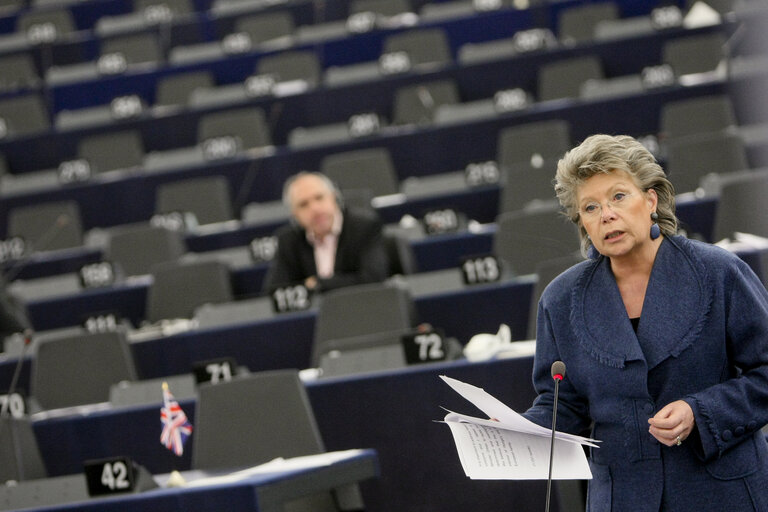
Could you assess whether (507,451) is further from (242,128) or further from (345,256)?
(242,128)

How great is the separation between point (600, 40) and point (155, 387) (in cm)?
417

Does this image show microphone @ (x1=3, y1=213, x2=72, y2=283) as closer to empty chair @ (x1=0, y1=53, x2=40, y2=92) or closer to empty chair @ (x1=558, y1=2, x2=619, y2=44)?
empty chair @ (x1=0, y1=53, x2=40, y2=92)

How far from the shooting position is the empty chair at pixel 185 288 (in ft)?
17.8

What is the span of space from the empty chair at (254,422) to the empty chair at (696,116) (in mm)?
3386

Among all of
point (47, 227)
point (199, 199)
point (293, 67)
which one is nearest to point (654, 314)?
point (199, 199)

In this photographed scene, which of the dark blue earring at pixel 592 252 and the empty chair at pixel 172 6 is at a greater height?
the empty chair at pixel 172 6

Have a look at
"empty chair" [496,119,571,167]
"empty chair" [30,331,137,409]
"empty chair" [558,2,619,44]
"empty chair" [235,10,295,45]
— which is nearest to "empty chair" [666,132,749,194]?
"empty chair" [496,119,571,167]

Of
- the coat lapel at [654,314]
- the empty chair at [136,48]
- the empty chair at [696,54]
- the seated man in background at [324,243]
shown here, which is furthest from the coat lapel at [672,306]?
the empty chair at [136,48]

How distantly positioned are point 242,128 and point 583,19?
236cm

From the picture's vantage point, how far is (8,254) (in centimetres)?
681

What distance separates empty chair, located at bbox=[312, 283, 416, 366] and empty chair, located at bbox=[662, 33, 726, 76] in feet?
10.7

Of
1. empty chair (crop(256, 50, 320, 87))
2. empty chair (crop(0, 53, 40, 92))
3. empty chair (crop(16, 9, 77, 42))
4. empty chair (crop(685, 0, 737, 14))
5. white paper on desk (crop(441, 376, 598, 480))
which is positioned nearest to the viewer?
white paper on desk (crop(441, 376, 598, 480))

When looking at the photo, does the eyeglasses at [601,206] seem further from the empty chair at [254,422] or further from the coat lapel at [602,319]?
the empty chair at [254,422]

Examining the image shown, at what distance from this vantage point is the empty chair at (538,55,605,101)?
7.05 meters
